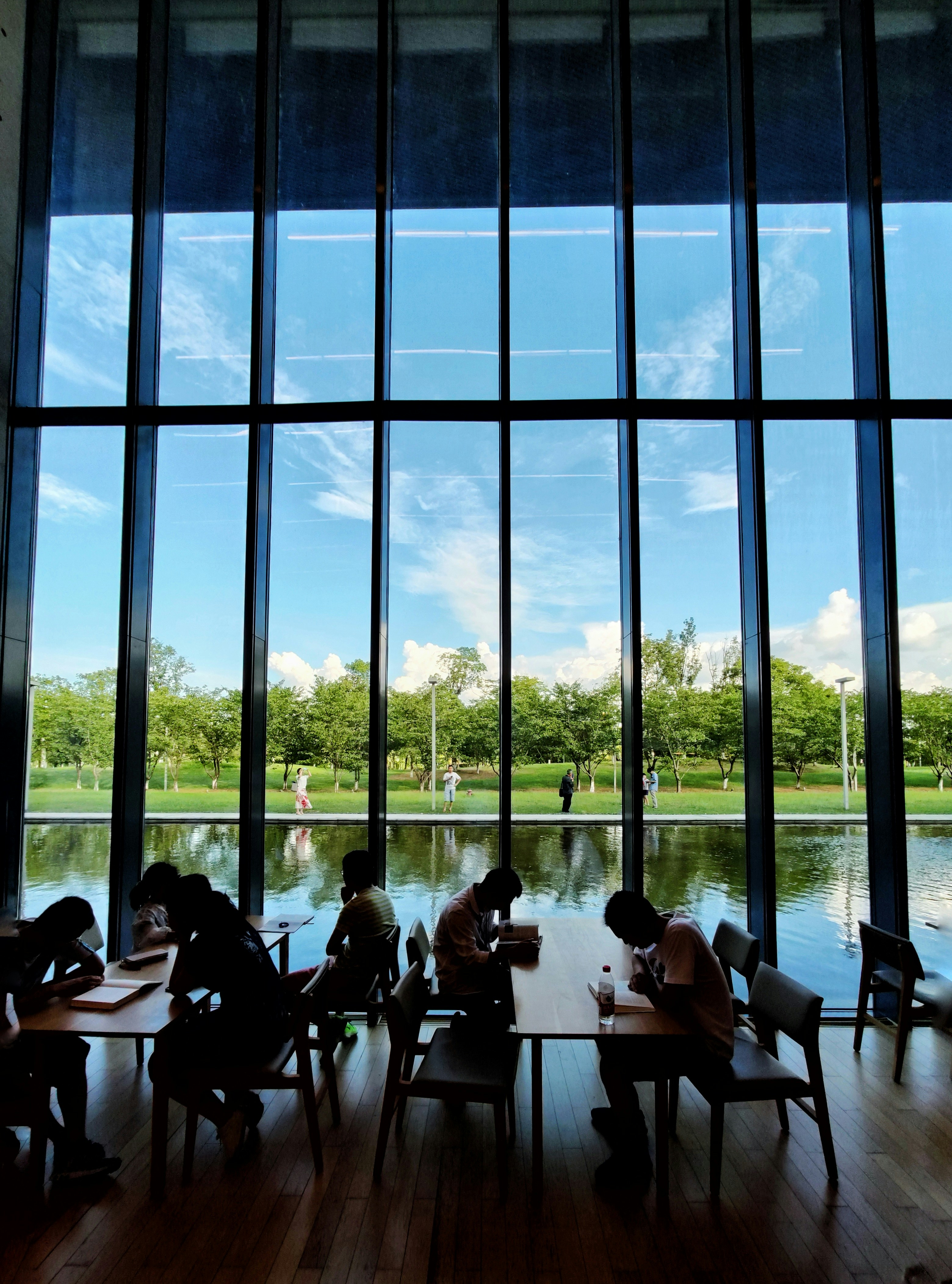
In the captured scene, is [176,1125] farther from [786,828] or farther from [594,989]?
[786,828]

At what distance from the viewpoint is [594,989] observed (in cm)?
320

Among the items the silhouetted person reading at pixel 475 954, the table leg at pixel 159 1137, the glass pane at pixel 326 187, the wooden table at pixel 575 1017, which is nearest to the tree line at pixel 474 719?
the silhouetted person reading at pixel 475 954

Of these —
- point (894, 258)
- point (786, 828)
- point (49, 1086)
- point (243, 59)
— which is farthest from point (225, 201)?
point (786, 828)

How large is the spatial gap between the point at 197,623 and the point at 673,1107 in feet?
13.5

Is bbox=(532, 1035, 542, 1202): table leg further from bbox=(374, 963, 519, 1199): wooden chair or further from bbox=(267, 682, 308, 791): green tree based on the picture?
bbox=(267, 682, 308, 791): green tree

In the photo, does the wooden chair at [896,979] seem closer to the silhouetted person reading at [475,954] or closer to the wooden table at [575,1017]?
the wooden table at [575,1017]

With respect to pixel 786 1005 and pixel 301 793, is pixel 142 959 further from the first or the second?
pixel 786 1005

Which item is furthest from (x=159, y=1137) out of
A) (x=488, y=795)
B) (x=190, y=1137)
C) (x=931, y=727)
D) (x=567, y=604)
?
(x=931, y=727)

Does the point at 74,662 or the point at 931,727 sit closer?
the point at 931,727

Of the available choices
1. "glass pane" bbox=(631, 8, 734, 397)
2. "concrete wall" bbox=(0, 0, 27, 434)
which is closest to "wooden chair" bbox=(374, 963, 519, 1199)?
"glass pane" bbox=(631, 8, 734, 397)

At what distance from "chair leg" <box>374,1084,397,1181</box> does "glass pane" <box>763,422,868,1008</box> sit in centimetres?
307

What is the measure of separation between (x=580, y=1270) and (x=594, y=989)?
0.98 m

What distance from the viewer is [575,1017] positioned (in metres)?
2.94

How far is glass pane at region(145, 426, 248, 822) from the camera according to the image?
505 centimetres
